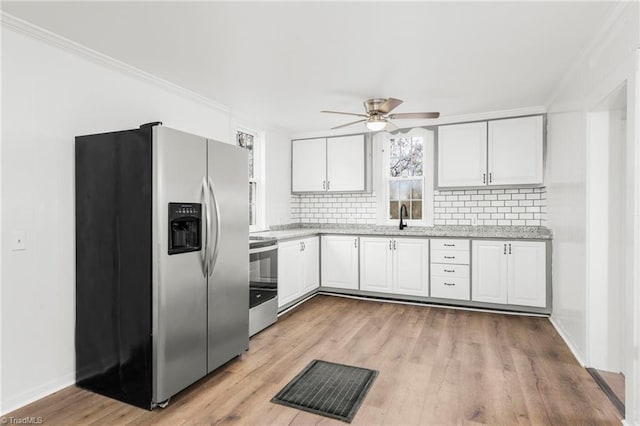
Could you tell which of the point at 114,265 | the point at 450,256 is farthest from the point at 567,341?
the point at 114,265

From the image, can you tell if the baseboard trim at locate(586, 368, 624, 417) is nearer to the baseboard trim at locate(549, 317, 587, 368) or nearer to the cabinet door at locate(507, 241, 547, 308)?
the baseboard trim at locate(549, 317, 587, 368)

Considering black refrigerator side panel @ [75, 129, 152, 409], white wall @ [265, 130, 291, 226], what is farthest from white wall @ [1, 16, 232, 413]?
white wall @ [265, 130, 291, 226]

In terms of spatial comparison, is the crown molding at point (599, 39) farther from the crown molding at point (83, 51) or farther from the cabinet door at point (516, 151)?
the crown molding at point (83, 51)

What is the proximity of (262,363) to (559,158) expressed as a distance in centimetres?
351

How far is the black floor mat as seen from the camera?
7.57 ft

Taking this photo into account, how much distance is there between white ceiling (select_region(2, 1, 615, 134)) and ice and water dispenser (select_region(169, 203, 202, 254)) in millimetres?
1219

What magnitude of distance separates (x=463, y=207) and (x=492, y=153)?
32.5 inches

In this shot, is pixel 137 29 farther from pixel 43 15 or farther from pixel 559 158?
pixel 559 158

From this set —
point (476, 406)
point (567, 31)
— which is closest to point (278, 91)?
point (567, 31)

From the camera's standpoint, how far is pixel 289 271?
14.7ft

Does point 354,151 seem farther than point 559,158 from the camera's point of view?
Yes

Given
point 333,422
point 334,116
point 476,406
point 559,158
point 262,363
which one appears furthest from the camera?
point 334,116

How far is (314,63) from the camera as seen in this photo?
3.04m

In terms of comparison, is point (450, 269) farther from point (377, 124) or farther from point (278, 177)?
point (278, 177)
